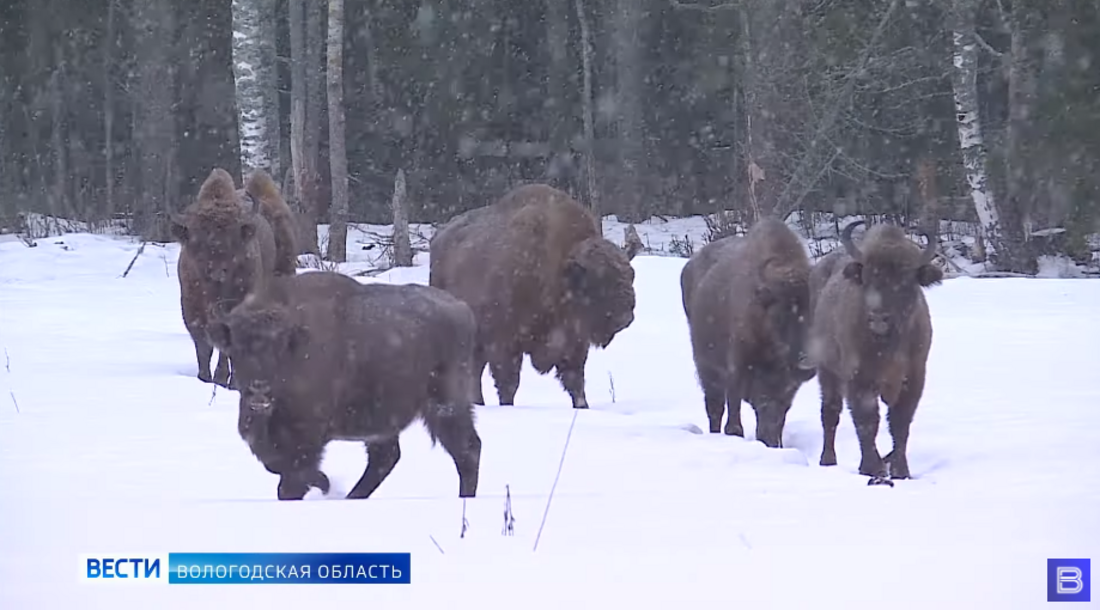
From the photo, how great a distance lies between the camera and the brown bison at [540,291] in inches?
322

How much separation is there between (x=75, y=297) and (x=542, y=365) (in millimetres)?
5812

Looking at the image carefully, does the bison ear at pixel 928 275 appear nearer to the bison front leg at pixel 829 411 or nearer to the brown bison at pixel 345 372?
the bison front leg at pixel 829 411

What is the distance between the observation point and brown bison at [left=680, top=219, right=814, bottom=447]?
7277mm


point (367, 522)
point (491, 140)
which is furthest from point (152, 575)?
point (491, 140)

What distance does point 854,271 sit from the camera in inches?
245

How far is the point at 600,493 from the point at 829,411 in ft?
8.63

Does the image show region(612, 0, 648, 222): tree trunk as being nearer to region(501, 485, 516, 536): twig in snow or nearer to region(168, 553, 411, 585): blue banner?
region(501, 485, 516, 536): twig in snow

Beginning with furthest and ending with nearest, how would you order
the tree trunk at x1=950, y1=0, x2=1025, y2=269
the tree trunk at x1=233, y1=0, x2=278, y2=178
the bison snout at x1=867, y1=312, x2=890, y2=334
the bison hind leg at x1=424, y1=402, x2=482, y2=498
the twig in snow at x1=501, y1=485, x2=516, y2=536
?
the tree trunk at x1=950, y1=0, x2=1025, y2=269, the tree trunk at x1=233, y1=0, x2=278, y2=178, the bison snout at x1=867, y1=312, x2=890, y2=334, the bison hind leg at x1=424, y1=402, x2=482, y2=498, the twig in snow at x1=501, y1=485, x2=516, y2=536

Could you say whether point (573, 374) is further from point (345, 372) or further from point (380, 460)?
point (345, 372)

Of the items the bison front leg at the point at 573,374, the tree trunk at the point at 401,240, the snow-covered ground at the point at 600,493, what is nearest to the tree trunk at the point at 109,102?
the tree trunk at the point at 401,240

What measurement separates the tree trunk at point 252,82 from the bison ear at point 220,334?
9.86 meters

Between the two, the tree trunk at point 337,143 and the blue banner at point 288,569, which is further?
the tree trunk at point 337,143

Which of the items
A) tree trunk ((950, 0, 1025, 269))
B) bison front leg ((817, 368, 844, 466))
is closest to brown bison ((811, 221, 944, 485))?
bison front leg ((817, 368, 844, 466))

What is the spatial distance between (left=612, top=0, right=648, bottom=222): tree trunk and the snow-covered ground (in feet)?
46.6
